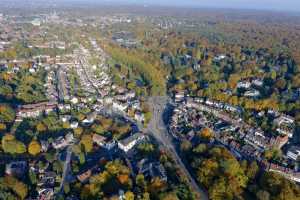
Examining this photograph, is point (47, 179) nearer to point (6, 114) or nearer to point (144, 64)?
point (6, 114)

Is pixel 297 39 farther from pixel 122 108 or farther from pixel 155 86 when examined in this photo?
pixel 122 108

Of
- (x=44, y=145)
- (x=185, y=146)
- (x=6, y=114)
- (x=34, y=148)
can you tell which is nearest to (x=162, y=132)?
(x=185, y=146)

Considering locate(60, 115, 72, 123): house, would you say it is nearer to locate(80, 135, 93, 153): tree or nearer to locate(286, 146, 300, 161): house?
locate(80, 135, 93, 153): tree

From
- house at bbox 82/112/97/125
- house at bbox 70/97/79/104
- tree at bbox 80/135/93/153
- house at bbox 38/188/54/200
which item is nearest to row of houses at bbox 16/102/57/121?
house at bbox 70/97/79/104

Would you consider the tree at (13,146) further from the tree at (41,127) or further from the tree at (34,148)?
the tree at (41,127)

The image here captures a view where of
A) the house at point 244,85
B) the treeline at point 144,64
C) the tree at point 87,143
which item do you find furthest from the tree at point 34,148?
the house at point 244,85

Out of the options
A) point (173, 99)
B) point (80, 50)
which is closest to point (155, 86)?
point (173, 99)
